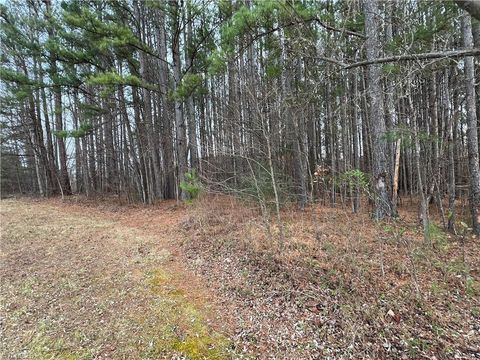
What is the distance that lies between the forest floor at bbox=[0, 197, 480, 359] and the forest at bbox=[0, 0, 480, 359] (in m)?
0.04

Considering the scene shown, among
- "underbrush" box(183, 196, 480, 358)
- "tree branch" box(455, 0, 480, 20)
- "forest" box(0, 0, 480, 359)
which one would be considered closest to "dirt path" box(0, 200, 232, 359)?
"forest" box(0, 0, 480, 359)

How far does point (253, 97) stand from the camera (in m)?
3.85

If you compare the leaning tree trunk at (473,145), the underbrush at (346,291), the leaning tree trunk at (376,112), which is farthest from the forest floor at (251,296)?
the leaning tree trunk at (376,112)

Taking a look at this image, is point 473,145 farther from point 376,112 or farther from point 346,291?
point 346,291

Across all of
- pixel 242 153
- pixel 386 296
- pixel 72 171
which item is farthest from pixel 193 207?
pixel 72 171

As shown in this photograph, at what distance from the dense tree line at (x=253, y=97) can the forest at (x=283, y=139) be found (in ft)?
0.22

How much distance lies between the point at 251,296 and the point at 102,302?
194 centimetres

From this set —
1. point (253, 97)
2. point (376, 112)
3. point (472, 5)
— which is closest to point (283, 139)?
point (376, 112)

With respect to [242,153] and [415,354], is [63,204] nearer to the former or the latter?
[242,153]

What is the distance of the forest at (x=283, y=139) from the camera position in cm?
305

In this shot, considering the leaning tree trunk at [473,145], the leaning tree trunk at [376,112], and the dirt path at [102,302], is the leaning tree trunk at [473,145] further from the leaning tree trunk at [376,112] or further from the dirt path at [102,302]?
the dirt path at [102,302]

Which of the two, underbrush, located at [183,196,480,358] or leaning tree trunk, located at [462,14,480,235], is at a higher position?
leaning tree trunk, located at [462,14,480,235]

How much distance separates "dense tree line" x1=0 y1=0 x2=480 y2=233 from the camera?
170 inches

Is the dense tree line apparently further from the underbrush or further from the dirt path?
the dirt path
